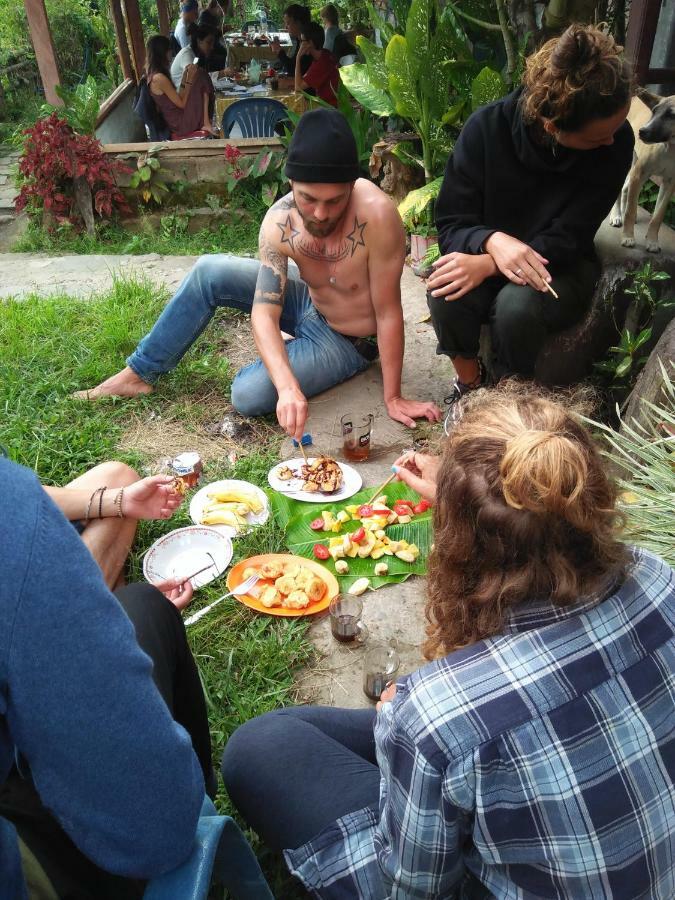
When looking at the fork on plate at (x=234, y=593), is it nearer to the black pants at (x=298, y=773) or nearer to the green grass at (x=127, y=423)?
the green grass at (x=127, y=423)

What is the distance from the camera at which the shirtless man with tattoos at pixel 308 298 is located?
2998 mm

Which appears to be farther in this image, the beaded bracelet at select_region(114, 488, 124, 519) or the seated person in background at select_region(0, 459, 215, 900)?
the beaded bracelet at select_region(114, 488, 124, 519)

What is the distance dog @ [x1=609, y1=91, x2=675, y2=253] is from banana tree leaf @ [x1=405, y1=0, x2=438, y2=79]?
2.07 meters

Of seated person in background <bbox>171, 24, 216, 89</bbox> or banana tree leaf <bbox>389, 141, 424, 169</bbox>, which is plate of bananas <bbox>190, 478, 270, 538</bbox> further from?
seated person in background <bbox>171, 24, 216, 89</bbox>

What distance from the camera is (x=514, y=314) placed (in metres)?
2.97

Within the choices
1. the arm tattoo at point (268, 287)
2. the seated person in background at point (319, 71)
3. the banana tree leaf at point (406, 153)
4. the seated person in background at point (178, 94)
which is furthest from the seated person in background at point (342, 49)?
the arm tattoo at point (268, 287)

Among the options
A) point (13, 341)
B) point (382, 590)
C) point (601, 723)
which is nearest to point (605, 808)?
point (601, 723)

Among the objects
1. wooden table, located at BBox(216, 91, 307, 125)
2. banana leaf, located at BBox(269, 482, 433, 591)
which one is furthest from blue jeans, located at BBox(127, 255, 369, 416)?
wooden table, located at BBox(216, 91, 307, 125)

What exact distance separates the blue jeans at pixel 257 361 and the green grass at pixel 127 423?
22 cm

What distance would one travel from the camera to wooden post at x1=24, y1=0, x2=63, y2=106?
6855 millimetres

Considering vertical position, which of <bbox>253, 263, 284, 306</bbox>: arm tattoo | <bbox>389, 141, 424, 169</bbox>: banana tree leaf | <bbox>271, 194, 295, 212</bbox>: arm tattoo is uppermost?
<bbox>271, 194, 295, 212</bbox>: arm tattoo

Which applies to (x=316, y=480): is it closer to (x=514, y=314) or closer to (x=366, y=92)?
(x=514, y=314)

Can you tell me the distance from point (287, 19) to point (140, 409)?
301 inches

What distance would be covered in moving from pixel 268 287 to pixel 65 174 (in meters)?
4.31
